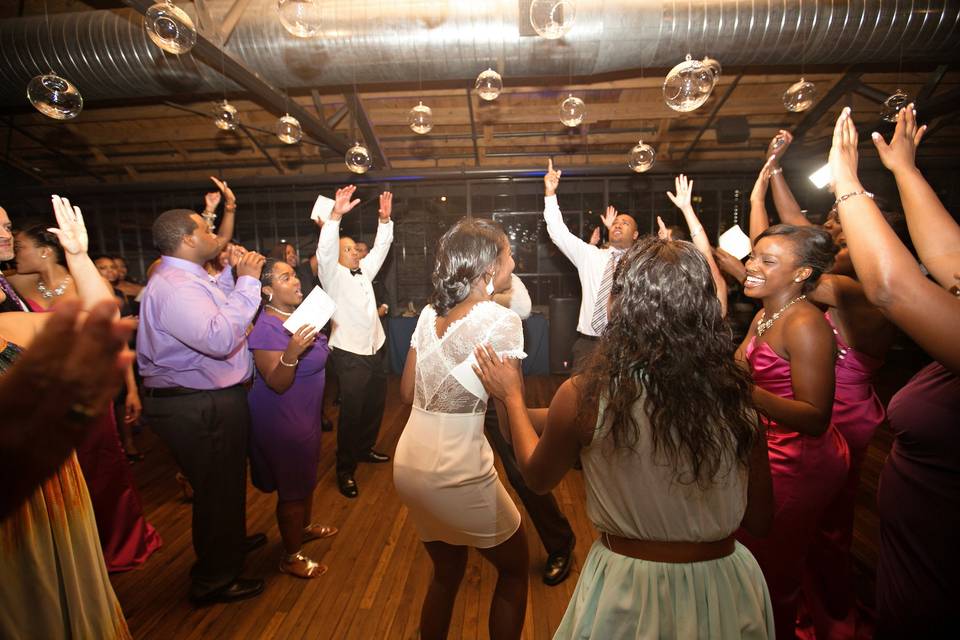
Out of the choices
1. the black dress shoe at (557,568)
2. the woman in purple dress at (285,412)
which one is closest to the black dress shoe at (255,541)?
the woman in purple dress at (285,412)

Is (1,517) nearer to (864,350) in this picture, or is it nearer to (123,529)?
(123,529)

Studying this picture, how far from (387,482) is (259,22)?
12.3ft

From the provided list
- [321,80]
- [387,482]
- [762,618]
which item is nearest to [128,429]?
[387,482]

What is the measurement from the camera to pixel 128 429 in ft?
13.0

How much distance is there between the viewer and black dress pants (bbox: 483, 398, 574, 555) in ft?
7.56

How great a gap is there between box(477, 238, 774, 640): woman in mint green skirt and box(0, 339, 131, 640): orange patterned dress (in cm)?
140

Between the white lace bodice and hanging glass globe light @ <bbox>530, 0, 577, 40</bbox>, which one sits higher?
hanging glass globe light @ <bbox>530, 0, 577, 40</bbox>

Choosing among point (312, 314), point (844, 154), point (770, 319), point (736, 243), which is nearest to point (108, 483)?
point (312, 314)

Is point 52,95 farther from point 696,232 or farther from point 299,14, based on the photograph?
point 696,232

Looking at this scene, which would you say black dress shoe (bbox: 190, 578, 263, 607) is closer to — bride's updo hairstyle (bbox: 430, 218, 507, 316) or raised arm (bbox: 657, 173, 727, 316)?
bride's updo hairstyle (bbox: 430, 218, 507, 316)

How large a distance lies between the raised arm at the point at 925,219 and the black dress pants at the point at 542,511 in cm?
172

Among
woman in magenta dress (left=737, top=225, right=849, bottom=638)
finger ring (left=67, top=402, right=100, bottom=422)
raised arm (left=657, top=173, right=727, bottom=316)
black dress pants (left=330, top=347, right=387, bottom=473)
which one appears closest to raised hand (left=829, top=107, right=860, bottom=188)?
woman in magenta dress (left=737, top=225, right=849, bottom=638)

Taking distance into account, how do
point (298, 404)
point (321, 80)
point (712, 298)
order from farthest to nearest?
point (321, 80) < point (298, 404) < point (712, 298)

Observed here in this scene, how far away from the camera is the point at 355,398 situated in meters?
3.56
